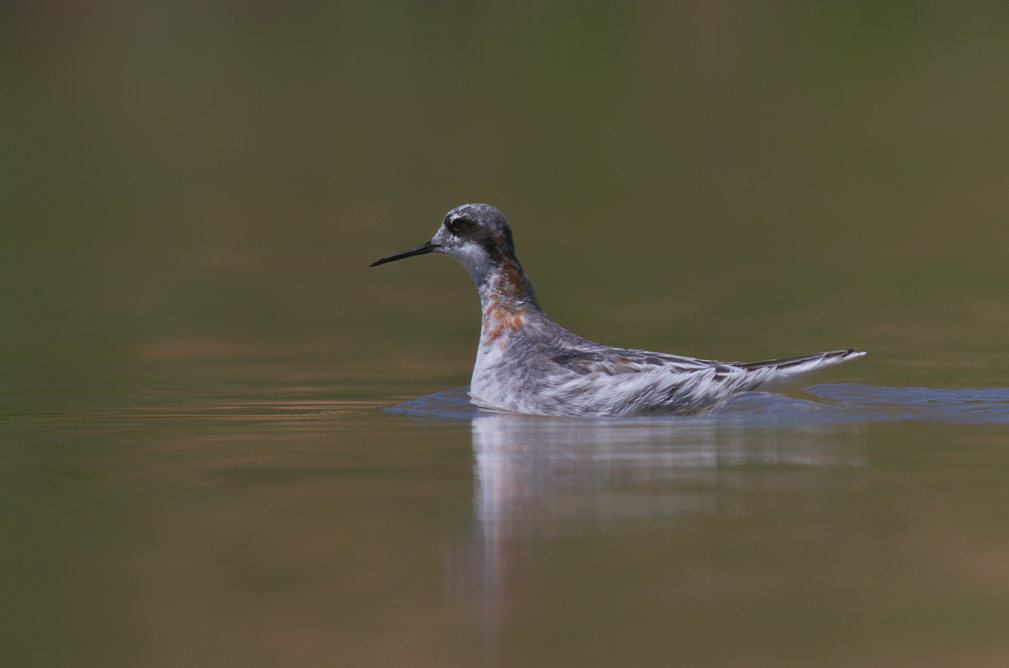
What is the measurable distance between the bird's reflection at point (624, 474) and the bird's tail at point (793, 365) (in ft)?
1.83

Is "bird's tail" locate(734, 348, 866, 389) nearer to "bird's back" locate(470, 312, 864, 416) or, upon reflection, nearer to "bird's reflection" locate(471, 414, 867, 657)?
"bird's back" locate(470, 312, 864, 416)

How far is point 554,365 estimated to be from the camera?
10.7 m

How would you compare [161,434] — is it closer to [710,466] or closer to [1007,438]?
[710,466]

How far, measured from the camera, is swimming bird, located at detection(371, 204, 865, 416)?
10180 mm

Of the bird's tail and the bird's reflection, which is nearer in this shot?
Result: the bird's reflection

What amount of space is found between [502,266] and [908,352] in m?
3.88

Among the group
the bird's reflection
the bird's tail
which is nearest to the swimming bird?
the bird's tail

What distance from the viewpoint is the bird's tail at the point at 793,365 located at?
33.3 feet

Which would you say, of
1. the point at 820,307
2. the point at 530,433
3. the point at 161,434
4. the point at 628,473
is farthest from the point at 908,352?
the point at 161,434

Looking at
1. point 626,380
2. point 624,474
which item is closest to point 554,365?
point 626,380

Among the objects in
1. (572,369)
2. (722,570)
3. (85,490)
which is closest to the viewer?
(722,570)

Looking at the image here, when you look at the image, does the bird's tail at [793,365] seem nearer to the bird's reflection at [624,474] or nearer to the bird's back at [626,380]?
the bird's back at [626,380]

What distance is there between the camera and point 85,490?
8023mm

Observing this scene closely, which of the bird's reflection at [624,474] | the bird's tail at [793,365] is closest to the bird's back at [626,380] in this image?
the bird's tail at [793,365]
